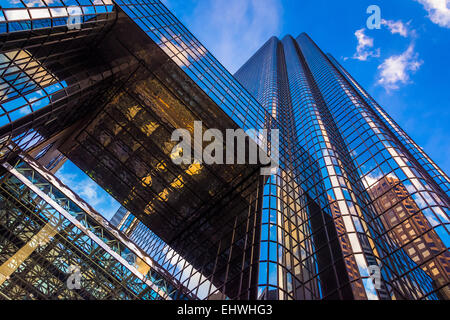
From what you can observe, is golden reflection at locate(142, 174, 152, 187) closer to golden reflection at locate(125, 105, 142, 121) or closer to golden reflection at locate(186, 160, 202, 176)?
golden reflection at locate(186, 160, 202, 176)

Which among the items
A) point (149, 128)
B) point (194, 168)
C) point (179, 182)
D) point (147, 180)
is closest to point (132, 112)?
point (149, 128)

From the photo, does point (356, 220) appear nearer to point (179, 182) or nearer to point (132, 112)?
point (179, 182)

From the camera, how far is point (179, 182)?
112 ft

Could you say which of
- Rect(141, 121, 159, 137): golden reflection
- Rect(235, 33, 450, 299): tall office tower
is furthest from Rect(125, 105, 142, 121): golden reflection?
Rect(235, 33, 450, 299): tall office tower

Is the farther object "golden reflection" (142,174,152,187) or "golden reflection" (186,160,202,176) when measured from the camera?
"golden reflection" (142,174,152,187)

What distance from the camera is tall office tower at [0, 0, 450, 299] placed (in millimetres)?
20219

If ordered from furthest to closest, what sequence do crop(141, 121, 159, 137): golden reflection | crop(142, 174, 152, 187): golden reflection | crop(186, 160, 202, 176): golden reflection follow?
1. crop(142, 174, 152, 187): golden reflection
2. crop(186, 160, 202, 176): golden reflection
3. crop(141, 121, 159, 137): golden reflection

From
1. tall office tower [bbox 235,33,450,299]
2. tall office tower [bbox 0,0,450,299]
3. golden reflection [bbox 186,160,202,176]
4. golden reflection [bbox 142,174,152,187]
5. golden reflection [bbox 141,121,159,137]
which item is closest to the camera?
tall office tower [bbox 235,33,450,299]

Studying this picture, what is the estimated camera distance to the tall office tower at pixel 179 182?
2022 cm

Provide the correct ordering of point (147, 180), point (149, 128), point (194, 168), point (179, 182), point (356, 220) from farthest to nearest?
1. point (147, 180)
2. point (179, 182)
3. point (194, 168)
4. point (149, 128)
5. point (356, 220)
